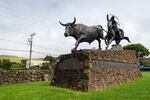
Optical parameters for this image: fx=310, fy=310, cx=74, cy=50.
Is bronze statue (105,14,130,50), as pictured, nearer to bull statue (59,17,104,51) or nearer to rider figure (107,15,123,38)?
rider figure (107,15,123,38)

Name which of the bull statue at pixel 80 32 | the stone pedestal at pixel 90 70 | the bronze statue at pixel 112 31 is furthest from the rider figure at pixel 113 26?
the bull statue at pixel 80 32

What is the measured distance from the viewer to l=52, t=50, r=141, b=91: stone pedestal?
1841cm

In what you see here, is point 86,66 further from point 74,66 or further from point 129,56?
point 129,56

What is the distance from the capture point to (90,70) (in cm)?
1841

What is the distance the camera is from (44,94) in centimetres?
1614

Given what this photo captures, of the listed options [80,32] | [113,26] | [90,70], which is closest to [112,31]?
[113,26]

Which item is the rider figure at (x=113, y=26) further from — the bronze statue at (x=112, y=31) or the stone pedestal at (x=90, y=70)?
the stone pedestal at (x=90, y=70)

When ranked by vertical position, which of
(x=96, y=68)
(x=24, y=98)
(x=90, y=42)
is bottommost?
(x=24, y=98)

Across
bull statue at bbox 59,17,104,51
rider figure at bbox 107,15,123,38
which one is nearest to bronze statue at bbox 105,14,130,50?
rider figure at bbox 107,15,123,38

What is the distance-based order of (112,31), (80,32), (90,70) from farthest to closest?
(112,31), (80,32), (90,70)

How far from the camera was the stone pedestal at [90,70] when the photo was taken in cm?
1841

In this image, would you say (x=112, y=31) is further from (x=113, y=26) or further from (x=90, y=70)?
(x=90, y=70)

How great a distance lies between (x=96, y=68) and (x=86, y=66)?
1.00 meters

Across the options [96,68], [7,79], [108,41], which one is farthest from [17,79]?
[96,68]
